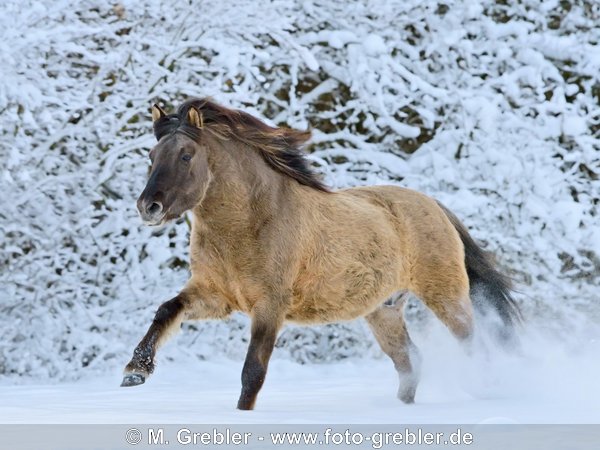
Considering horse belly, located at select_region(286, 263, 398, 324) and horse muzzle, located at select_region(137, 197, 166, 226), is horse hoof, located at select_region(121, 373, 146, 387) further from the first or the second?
horse belly, located at select_region(286, 263, 398, 324)

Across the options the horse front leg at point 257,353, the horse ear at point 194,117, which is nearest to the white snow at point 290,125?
the horse front leg at point 257,353

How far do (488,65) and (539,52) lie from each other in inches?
22.1

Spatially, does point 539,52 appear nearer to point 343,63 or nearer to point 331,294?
point 343,63

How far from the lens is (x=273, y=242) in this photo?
5465mm

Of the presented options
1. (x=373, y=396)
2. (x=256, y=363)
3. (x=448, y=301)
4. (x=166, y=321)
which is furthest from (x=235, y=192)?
(x=373, y=396)

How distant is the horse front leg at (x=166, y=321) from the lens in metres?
5.08

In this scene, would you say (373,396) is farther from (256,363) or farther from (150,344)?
(150,344)
